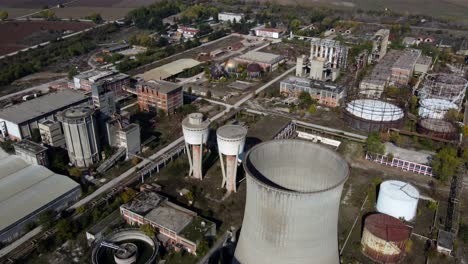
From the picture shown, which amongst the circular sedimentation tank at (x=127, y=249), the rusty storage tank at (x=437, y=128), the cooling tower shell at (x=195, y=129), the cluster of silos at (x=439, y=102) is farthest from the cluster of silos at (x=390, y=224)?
the circular sedimentation tank at (x=127, y=249)

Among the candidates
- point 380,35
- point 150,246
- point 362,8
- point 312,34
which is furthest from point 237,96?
point 362,8

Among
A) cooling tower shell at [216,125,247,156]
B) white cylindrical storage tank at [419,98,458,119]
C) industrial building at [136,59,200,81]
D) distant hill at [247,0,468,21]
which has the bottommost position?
white cylindrical storage tank at [419,98,458,119]

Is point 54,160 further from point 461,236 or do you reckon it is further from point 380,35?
point 380,35

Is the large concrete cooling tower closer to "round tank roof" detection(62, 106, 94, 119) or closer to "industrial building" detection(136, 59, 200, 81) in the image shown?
"round tank roof" detection(62, 106, 94, 119)

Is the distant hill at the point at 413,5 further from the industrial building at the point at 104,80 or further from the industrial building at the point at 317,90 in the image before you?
the industrial building at the point at 104,80

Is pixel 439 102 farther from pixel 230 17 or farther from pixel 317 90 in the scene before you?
pixel 230 17

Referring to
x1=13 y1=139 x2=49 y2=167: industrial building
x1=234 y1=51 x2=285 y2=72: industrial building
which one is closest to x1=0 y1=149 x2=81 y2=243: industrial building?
x1=13 y1=139 x2=49 y2=167: industrial building
